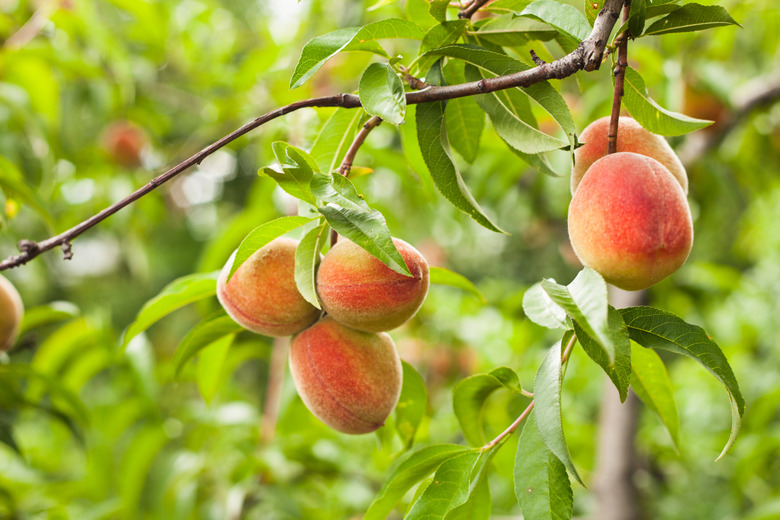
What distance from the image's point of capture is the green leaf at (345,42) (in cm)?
54

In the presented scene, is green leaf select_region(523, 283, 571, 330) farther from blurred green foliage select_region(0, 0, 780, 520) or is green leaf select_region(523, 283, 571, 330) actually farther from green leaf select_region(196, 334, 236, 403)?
green leaf select_region(196, 334, 236, 403)

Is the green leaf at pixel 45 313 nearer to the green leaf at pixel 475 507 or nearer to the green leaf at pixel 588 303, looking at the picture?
the green leaf at pixel 475 507

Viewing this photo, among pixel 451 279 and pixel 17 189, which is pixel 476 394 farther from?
pixel 17 189

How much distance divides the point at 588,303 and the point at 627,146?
22 centimetres

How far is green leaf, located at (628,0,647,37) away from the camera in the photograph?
1.65 feet

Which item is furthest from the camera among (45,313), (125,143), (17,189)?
(125,143)

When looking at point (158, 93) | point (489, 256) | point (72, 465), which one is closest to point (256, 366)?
point (72, 465)

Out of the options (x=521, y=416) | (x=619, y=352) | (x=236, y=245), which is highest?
(x=619, y=352)

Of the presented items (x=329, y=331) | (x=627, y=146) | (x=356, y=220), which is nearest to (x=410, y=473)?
(x=329, y=331)

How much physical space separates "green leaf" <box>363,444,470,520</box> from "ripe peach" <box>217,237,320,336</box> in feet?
0.61

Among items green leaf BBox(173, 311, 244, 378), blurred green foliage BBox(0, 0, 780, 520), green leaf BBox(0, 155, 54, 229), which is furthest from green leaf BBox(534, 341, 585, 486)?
green leaf BBox(0, 155, 54, 229)

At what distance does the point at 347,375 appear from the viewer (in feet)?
2.12

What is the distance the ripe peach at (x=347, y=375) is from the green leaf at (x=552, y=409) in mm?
199

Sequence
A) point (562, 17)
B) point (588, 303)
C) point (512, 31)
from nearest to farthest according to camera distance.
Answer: point (588, 303)
point (562, 17)
point (512, 31)
